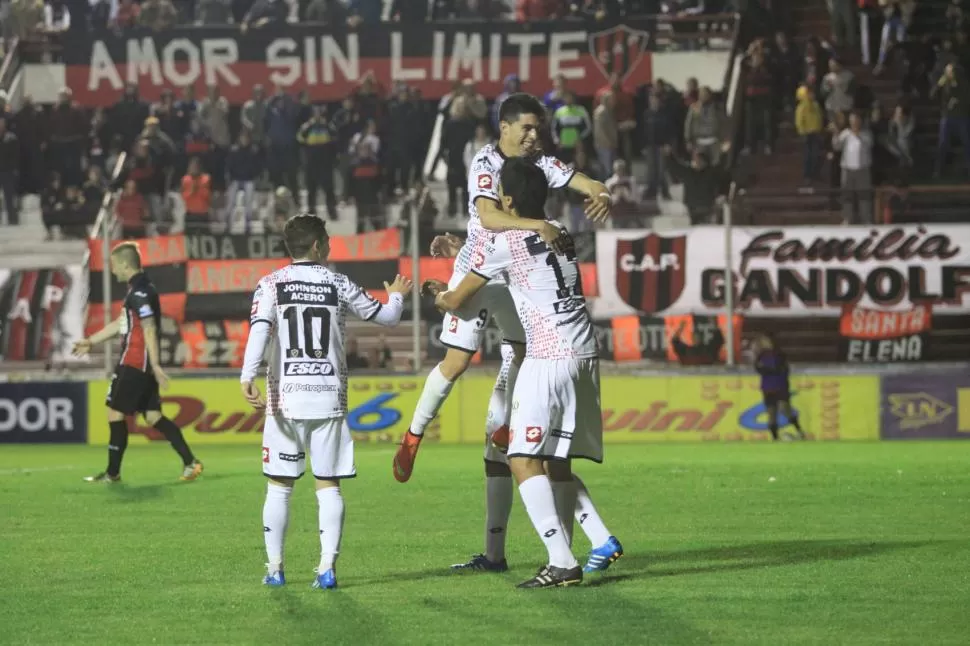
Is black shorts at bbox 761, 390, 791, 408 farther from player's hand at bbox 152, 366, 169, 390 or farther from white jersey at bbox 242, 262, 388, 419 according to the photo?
white jersey at bbox 242, 262, 388, 419

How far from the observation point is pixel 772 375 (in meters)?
22.5

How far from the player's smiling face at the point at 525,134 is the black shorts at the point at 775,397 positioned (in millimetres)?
13915

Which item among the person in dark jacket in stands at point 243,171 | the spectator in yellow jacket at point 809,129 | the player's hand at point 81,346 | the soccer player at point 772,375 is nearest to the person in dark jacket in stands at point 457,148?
the person in dark jacket in stands at point 243,171

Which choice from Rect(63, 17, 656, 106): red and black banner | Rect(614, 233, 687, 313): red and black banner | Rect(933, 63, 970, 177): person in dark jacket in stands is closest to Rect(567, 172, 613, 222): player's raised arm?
Rect(614, 233, 687, 313): red and black banner

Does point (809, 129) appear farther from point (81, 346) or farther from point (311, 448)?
point (311, 448)

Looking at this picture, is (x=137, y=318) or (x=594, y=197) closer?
(x=594, y=197)

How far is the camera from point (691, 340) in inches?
903

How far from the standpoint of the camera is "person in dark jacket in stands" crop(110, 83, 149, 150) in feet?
94.9

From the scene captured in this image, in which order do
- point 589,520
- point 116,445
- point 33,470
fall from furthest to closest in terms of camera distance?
point 33,470 → point 116,445 → point 589,520

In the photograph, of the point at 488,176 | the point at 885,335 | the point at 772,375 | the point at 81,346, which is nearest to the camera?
the point at 488,176

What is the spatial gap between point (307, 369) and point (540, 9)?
22.2 meters

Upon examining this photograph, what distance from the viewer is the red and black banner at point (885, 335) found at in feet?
76.8

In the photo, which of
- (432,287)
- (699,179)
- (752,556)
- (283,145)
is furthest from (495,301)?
(283,145)

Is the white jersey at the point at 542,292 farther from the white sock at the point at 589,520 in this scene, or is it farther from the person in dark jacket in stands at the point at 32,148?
the person in dark jacket in stands at the point at 32,148
